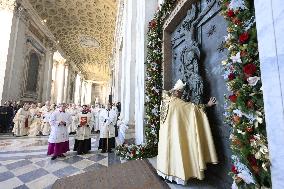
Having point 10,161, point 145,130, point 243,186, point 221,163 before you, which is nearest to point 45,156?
point 10,161

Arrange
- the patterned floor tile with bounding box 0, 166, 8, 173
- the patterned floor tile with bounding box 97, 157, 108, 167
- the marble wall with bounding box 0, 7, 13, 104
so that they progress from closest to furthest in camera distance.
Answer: the patterned floor tile with bounding box 0, 166, 8, 173 → the patterned floor tile with bounding box 97, 157, 108, 167 → the marble wall with bounding box 0, 7, 13, 104

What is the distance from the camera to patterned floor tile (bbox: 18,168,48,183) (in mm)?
4305

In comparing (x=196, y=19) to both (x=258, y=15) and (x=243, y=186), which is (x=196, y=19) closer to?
(x=258, y=15)

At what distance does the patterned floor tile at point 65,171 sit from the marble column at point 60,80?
20.3 m

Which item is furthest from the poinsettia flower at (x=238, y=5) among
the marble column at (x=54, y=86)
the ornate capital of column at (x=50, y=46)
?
the marble column at (x=54, y=86)

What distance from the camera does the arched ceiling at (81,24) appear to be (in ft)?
51.2

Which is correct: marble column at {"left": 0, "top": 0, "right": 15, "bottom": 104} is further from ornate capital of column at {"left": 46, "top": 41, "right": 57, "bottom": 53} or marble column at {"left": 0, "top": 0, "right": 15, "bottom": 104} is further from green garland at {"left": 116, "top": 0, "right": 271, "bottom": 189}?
green garland at {"left": 116, "top": 0, "right": 271, "bottom": 189}

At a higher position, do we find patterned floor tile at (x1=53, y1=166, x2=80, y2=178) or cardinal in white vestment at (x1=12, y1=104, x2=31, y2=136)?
cardinal in white vestment at (x1=12, y1=104, x2=31, y2=136)

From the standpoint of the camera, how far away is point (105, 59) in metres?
28.5

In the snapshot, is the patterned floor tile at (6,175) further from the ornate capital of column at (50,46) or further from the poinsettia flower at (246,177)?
the ornate capital of column at (50,46)

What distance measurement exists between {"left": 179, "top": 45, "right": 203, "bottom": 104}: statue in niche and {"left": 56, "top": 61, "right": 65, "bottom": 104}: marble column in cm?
2223

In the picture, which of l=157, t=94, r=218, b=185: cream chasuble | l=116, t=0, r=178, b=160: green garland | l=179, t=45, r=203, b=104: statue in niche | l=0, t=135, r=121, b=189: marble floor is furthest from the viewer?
l=116, t=0, r=178, b=160: green garland

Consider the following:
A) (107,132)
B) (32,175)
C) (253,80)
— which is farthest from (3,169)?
(253,80)

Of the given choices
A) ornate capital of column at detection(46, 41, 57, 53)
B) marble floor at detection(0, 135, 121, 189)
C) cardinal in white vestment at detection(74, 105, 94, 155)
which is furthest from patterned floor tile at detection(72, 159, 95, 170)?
ornate capital of column at detection(46, 41, 57, 53)
